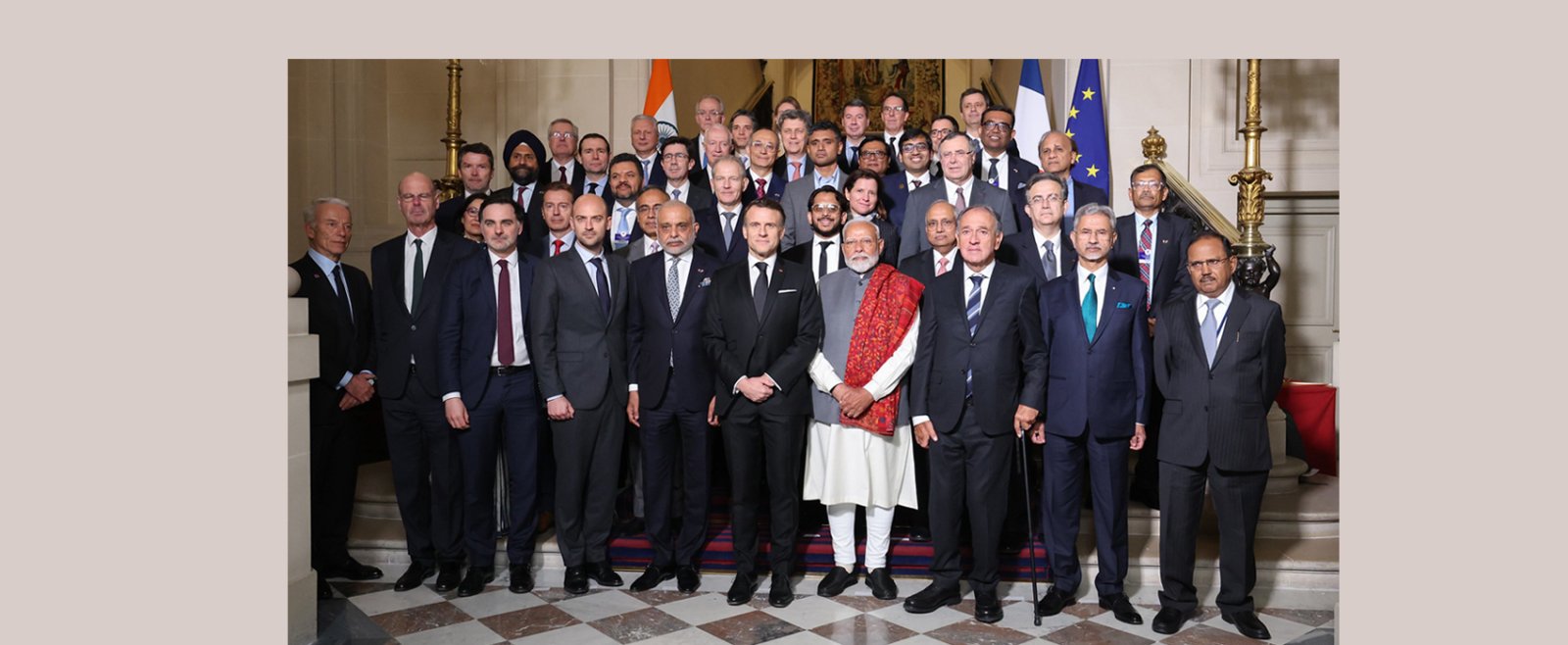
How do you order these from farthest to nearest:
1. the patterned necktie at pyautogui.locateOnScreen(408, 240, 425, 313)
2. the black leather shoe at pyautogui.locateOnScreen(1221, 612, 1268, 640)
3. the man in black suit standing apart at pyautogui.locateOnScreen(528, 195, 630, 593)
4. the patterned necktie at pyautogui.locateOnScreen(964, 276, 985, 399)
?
the patterned necktie at pyautogui.locateOnScreen(408, 240, 425, 313) < the man in black suit standing apart at pyautogui.locateOnScreen(528, 195, 630, 593) < the patterned necktie at pyautogui.locateOnScreen(964, 276, 985, 399) < the black leather shoe at pyautogui.locateOnScreen(1221, 612, 1268, 640)

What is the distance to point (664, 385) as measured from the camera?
4762 mm

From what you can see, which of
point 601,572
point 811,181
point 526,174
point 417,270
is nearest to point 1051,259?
point 811,181

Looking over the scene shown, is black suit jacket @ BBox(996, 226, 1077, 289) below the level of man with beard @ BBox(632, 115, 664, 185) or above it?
below

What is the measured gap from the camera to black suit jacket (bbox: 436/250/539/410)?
4820 millimetres

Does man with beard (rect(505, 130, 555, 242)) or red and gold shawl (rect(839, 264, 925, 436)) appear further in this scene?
man with beard (rect(505, 130, 555, 242))

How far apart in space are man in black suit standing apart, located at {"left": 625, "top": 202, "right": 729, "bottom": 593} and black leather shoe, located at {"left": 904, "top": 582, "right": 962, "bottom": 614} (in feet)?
3.02

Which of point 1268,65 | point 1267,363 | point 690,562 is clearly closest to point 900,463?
point 690,562

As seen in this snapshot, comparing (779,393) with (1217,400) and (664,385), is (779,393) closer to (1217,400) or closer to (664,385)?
(664,385)

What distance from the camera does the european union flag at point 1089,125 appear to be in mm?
6973

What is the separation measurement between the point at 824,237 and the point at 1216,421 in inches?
68.1

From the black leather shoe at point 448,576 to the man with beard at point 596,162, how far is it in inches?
83.7

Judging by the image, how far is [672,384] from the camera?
4.79m

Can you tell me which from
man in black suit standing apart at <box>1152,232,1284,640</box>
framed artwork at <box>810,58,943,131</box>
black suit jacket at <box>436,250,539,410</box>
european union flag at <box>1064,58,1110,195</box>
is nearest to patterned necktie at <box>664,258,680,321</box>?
black suit jacket at <box>436,250,539,410</box>

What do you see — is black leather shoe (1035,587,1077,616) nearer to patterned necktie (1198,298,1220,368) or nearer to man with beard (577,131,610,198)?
patterned necktie (1198,298,1220,368)
